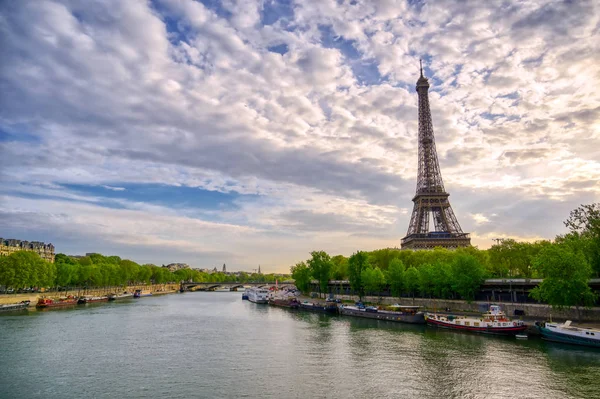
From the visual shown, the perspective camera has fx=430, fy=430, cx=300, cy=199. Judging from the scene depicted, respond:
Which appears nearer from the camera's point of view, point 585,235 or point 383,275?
point 585,235

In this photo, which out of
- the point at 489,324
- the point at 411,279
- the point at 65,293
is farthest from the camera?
the point at 65,293

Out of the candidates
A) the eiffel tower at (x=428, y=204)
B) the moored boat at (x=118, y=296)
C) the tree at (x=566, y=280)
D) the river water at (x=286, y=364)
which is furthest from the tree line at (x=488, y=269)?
the moored boat at (x=118, y=296)

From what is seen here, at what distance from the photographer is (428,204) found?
127 meters

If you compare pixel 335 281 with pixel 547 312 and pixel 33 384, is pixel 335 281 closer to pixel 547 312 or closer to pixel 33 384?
pixel 547 312

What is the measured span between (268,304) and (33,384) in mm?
82438

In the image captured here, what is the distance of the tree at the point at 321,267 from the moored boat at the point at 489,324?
50509 millimetres

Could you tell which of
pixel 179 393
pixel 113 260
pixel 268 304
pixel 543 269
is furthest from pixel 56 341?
pixel 113 260

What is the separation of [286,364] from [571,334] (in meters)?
27.8

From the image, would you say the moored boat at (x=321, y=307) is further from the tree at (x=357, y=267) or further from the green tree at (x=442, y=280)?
the green tree at (x=442, y=280)

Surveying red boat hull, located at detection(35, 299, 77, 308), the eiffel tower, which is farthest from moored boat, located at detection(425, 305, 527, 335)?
red boat hull, located at detection(35, 299, 77, 308)

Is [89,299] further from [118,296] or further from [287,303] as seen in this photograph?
[287,303]

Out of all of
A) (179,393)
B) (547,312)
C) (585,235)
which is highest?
(585,235)

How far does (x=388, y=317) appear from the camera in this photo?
65188 millimetres

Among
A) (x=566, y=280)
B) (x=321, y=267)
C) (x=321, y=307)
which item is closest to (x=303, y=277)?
(x=321, y=267)
